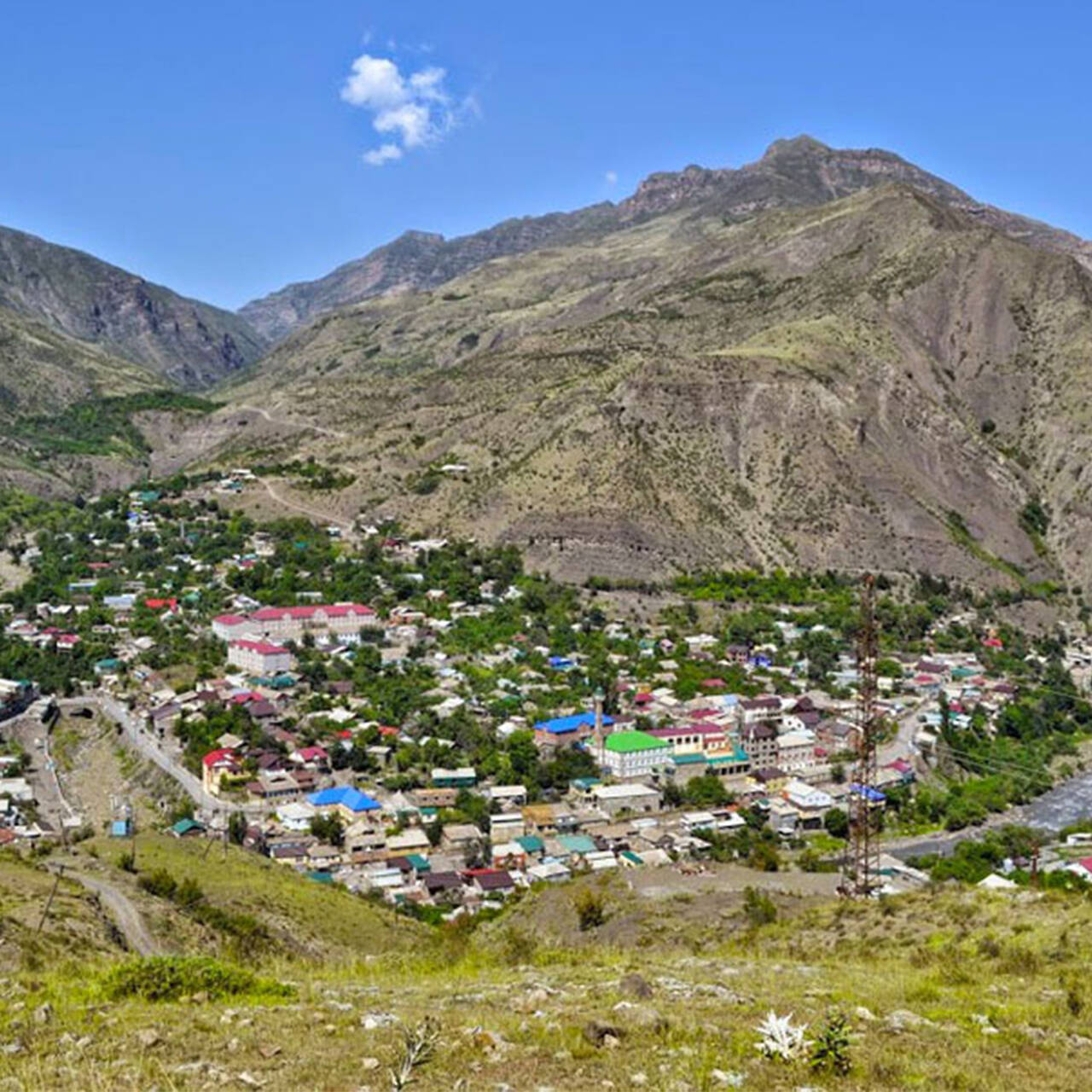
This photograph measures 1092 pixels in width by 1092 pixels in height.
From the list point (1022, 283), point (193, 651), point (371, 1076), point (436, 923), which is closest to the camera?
point (371, 1076)

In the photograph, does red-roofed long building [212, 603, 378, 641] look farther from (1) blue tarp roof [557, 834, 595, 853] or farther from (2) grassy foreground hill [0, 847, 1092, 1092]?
(2) grassy foreground hill [0, 847, 1092, 1092]

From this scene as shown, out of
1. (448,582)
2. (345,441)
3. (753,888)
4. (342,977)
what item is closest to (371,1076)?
(342,977)

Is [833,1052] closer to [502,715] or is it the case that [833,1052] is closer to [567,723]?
[567,723]

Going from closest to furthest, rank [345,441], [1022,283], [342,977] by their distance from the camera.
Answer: [342,977] < [345,441] < [1022,283]

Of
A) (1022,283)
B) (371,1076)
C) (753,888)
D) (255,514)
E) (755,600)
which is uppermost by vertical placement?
(1022,283)

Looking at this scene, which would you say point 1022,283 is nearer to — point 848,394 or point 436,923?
point 848,394

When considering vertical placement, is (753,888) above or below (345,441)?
below
